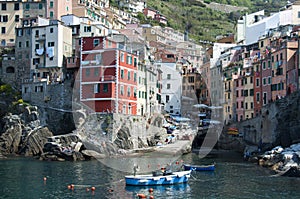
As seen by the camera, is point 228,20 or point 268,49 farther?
point 228,20

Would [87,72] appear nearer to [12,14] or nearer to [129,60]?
[129,60]

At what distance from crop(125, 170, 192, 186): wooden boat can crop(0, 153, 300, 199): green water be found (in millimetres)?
659

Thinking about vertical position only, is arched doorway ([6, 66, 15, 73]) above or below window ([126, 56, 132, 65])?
below

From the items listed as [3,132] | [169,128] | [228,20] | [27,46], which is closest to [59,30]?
[27,46]

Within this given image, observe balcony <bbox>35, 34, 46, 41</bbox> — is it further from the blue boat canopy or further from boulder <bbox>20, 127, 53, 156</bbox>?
the blue boat canopy

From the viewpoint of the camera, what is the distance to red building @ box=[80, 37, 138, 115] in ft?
216

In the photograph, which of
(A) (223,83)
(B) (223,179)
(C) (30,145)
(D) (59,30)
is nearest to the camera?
(B) (223,179)

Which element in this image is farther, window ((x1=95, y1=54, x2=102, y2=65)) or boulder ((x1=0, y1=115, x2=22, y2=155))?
window ((x1=95, y1=54, x2=102, y2=65))

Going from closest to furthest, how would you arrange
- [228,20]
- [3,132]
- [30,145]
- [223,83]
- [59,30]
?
[30,145] → [3,132] → [59,30] → [223,83] → [228,20]

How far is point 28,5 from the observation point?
85.6 m

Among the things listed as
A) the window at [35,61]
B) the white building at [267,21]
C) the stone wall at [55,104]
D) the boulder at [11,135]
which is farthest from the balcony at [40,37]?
the white building at [267,21]

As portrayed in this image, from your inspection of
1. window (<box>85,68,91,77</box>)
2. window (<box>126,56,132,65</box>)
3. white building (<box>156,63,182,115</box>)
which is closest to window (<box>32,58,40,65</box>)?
window (<box>85,68,91,77</box>)

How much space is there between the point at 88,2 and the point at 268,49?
4207 centimetres

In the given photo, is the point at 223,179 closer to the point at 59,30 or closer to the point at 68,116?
the point at 68,116
